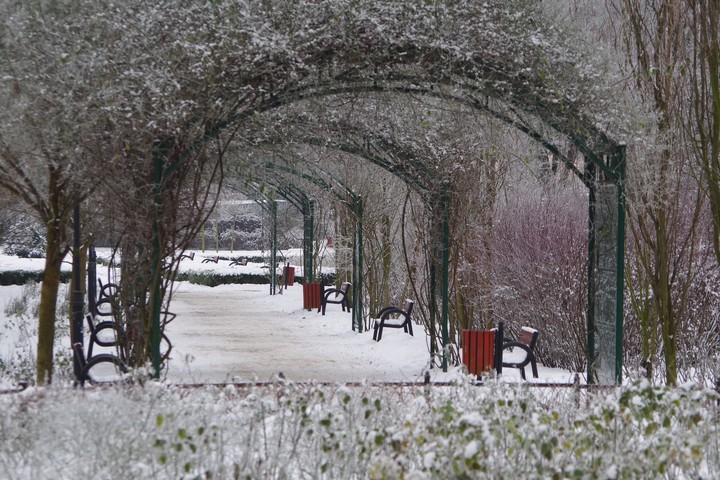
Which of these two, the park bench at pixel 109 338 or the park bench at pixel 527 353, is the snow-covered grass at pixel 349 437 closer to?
the park bench at pixel 109 338

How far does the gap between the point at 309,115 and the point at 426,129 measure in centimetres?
152

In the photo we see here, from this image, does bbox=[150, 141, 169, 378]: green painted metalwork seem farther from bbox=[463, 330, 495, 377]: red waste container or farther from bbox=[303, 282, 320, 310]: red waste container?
bbox=[303, 282, 320, 310]: red waste container

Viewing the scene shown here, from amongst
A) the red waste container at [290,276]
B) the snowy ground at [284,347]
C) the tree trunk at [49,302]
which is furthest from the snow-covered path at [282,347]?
the red waste container at [290,276]

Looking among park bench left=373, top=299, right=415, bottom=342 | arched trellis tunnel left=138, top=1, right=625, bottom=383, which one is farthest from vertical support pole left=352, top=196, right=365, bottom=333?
arched trellis tunnel left=138, top=1, right=625, bottom=383

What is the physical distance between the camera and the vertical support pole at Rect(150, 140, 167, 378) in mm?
6723

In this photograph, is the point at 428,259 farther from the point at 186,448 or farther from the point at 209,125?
the point at 186,448

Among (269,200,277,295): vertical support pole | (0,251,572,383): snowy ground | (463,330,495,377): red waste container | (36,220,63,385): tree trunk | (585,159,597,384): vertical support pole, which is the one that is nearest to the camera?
(585,159,597,384): vertical support pole

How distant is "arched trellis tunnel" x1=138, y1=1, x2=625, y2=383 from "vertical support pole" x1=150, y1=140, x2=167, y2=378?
1 centimetres

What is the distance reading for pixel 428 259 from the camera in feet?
34.8

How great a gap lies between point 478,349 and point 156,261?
3.57m

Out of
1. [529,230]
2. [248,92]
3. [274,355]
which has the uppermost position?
[248,92]

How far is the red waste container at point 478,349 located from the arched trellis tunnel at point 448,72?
5.75 feet

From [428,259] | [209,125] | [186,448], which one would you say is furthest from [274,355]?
[186,448]

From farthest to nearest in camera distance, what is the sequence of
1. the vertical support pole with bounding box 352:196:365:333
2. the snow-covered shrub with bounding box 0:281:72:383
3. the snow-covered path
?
1. the vertical support pole with bounding box 352:196:365:333
2. the snow-covered path
3. the snow-covered shrub with bounding box 0:281:72:383
